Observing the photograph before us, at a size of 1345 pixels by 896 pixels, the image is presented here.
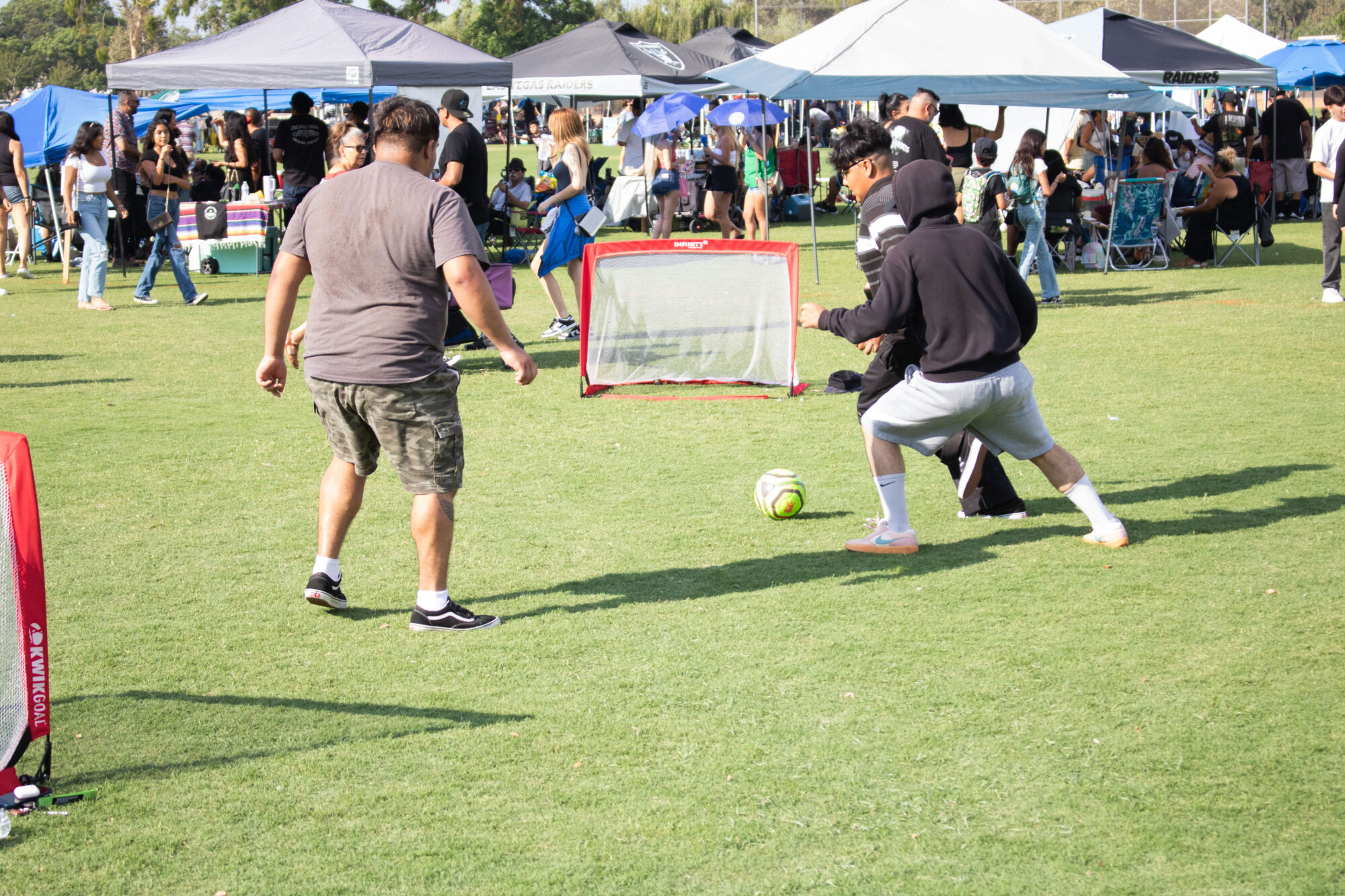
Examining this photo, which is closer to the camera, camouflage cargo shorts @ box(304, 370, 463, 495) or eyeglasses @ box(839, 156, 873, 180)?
camouflage cargo shorts @ box(304, 370, 463, 495)

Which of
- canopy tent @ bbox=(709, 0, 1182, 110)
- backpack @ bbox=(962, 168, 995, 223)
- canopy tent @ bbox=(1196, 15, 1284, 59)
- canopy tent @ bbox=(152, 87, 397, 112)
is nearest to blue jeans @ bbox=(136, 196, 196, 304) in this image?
canopy tent @ bbox=(709, 0, 1182, 110)

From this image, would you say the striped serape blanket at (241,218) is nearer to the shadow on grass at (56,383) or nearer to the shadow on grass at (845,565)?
the shadow on grass at (56,383)

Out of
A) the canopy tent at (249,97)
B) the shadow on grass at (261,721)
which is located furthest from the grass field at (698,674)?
the canopy tent at (249,97)

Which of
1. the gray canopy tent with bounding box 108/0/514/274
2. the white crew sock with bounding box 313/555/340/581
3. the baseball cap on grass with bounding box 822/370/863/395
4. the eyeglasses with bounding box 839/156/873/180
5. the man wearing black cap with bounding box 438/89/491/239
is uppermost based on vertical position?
the gray canopy tent with bounding box 108/0/514/274

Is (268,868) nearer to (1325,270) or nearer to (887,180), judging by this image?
(887,180)

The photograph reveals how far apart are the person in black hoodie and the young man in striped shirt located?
40cm

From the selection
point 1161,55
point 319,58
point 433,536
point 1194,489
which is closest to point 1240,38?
point 1161,55

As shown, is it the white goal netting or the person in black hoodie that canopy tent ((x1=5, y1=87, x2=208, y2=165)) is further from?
the person in black hoodie

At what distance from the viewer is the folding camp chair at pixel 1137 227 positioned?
15703 mm

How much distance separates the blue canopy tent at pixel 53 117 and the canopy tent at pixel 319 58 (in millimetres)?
5584

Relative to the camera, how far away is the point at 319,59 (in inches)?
583

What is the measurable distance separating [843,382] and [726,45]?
63.3 ft

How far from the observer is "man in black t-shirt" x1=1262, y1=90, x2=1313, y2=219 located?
20.1 metres

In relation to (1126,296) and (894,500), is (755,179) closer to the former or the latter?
(1126,296)
